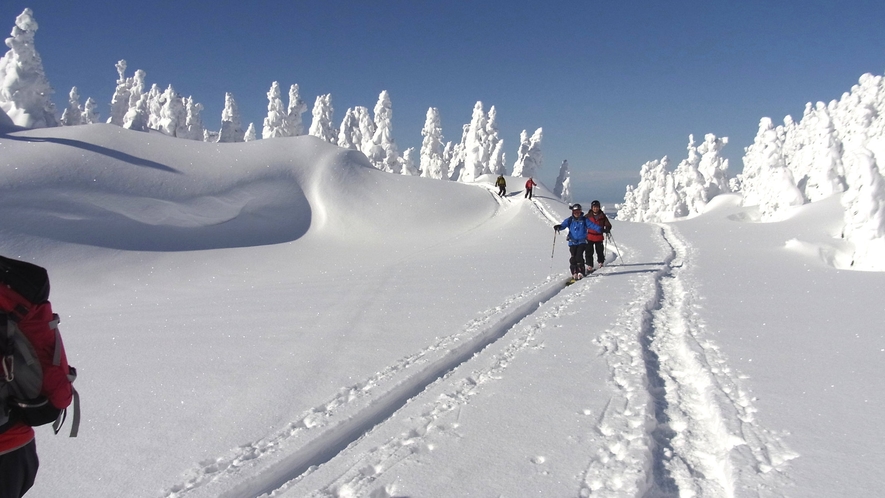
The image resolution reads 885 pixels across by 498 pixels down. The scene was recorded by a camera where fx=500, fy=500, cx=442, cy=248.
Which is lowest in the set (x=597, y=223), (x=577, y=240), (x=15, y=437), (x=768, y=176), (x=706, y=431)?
(x=706, y=431)

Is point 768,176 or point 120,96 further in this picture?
point 120,96

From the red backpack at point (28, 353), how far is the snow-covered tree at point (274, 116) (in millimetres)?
68759

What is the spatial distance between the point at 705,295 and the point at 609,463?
6.70 m

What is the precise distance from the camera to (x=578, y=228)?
39.1 ft

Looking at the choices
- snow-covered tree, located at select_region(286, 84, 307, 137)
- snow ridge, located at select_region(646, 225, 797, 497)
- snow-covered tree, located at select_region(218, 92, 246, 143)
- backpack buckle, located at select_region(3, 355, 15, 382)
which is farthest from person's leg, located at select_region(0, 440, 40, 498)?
snow-covered tree, located at select_region(218, 92, 246, 143)

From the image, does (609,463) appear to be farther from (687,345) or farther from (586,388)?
(687,345)

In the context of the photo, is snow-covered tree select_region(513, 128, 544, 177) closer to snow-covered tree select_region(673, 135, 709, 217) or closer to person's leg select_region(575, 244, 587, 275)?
snow-covered tree select_region(673, 135, 709, 217)

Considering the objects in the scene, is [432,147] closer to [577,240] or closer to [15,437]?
[577,240]

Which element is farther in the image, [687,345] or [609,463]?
[687,345]

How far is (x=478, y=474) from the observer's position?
360cm

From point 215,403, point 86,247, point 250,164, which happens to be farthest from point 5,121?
point 215,403

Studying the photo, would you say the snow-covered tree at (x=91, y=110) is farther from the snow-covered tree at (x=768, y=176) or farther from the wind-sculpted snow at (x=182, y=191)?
the snow-covered tree at (x=768, y=176)

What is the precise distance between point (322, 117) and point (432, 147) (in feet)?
58.3

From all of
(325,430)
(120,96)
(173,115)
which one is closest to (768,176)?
(325,430)
